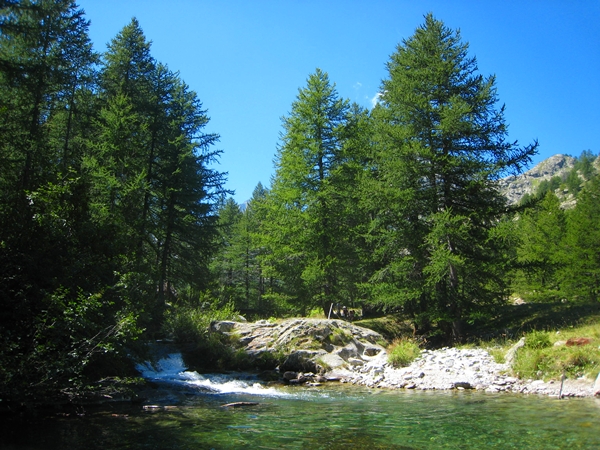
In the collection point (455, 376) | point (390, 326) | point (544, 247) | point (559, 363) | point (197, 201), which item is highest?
point (197, 201)

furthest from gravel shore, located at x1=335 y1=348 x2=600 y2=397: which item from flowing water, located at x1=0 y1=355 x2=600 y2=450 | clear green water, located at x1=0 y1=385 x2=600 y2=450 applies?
clear green water, located at x1=0 y1=385 x2=600 y2=450

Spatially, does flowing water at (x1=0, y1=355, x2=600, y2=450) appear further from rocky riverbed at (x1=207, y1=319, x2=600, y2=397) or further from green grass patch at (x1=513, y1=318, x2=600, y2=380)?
green grass patch at (x1=513, y1=318, x2=600, y2=380)

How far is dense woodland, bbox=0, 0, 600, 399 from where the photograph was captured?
344 inches

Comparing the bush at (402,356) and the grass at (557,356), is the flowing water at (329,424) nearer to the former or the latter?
the grass at (557,356)

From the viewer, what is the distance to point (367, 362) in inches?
635

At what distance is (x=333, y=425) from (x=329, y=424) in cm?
13

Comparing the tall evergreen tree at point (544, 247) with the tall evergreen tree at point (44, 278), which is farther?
the tall evergreen tree at point (544, 247)

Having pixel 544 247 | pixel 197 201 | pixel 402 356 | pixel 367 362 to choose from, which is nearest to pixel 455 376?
pixel 402 356

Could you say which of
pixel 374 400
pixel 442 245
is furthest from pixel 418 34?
pixel 374 400

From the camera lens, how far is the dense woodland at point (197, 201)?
28.7 ft

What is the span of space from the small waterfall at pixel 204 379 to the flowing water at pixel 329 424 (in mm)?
1111

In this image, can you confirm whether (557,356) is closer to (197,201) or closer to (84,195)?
(84,195)

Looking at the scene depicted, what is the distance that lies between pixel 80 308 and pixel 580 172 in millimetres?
161506

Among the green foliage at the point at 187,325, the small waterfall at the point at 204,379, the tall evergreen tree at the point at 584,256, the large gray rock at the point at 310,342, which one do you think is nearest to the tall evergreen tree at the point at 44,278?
the small waterfall at the point at 204,379
